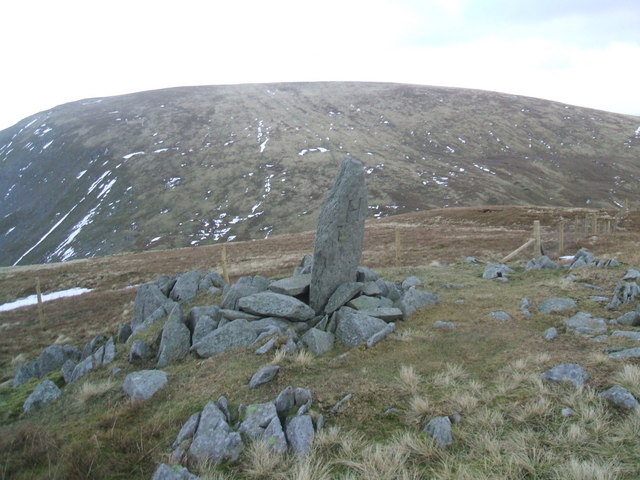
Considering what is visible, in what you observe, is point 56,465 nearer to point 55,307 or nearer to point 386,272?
point 386,272

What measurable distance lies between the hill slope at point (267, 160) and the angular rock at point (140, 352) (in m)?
68.0

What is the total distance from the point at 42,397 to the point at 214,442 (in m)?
6.14

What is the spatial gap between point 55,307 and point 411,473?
2802 centimetres

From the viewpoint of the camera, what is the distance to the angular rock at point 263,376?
782 cm

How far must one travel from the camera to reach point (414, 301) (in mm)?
12500

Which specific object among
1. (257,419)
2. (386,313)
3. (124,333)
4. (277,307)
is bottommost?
(124,333)

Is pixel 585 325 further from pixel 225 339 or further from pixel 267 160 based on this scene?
pixel 267 160

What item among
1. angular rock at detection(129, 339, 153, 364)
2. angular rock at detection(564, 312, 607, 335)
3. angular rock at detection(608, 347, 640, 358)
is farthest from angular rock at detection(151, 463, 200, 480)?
angular rock at detection(564, 312, 607, 335)

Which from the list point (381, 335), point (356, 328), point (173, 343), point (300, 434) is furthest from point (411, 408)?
point (173, 343)

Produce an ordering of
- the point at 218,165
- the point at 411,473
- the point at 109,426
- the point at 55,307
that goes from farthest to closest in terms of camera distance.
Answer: the point at 218,165
the point at 55,307
the point at 109,426
the point at 411,473

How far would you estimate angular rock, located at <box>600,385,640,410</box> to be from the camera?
235 inches

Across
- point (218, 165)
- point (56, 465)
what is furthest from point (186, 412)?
point (218, 165)

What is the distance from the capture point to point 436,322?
10.9 meters

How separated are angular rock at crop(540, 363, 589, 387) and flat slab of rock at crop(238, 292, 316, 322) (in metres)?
5.98
